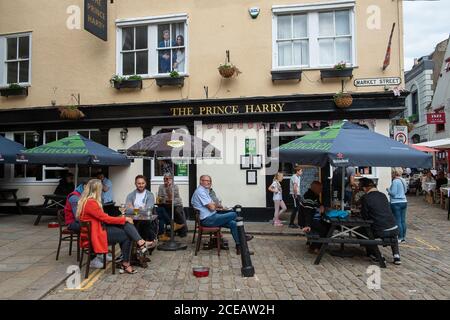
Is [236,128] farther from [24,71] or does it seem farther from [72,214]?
[24,71]

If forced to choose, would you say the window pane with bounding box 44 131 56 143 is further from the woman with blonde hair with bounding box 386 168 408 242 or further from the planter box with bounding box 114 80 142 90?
the woman with blonde hair with bounding box 386 168 408 242

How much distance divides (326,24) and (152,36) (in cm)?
513

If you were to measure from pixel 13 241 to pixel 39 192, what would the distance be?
4.18m

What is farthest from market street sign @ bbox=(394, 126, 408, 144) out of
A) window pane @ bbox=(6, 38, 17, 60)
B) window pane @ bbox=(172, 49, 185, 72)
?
window pane @ bbox=(6, 38, 17, 60)

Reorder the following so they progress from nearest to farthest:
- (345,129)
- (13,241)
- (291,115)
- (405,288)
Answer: (405,288)
(345,129)
(13,241)
(291,115)

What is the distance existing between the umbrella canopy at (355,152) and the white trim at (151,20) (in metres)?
6.39

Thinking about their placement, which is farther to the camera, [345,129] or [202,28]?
[202,28]

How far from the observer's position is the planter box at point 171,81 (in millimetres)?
11250

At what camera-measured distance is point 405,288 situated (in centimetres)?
526

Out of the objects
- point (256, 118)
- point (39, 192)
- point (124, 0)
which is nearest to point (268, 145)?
point (256, 118)

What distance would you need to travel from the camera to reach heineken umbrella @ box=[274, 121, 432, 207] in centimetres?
620

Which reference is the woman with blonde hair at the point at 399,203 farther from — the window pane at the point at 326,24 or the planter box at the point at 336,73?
the window pane at the point at 326,24

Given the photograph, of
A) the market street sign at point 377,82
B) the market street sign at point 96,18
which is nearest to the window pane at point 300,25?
the market street sign at point 377,82

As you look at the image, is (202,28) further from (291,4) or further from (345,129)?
(345,129)
